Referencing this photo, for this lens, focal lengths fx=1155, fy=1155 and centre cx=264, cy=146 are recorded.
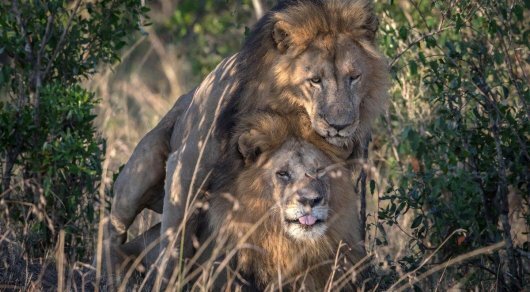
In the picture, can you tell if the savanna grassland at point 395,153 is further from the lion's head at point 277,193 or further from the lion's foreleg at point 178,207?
the lion's head at point 277,193

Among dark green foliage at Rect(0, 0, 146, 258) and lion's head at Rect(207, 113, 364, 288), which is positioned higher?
dark green foliage at Rect(0, 0, 146, 258)

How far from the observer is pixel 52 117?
6164 mm

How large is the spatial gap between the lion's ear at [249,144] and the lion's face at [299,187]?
71mm

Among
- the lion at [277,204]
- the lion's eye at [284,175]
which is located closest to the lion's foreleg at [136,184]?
the lion at [277,204]

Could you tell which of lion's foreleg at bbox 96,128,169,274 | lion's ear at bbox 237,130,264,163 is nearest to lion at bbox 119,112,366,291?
lion's ear at bbox 237,130,264,163

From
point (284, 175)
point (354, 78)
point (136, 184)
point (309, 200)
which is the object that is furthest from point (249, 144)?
point (136, 184)

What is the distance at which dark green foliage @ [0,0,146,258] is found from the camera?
615 cm

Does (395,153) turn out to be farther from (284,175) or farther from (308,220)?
(308,220)

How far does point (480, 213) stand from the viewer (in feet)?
20.4

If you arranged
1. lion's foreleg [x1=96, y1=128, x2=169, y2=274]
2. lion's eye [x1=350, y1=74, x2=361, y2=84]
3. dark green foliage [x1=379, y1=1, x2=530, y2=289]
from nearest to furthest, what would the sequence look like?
lion's eye [x1=350, y1=74, x2=361, y2=84], dark green foliage [x1=379, y1=1, x2=530, y2=289], lion's foreleg [x1=96, y1=128, x2=169, y2=274]

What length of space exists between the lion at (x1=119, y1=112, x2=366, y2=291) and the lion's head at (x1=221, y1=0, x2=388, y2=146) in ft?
0.43

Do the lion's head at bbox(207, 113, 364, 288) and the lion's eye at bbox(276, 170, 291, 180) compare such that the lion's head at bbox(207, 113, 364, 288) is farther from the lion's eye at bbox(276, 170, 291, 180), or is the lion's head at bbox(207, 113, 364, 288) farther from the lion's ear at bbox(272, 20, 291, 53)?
the lion's ear at bbox(272, 20, 291, 53)

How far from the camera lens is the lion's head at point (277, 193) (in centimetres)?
512

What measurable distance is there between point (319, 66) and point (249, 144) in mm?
474
